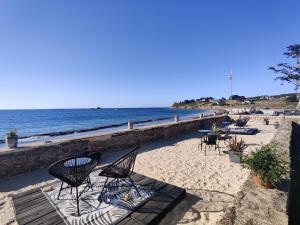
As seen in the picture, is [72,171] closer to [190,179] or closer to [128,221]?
[128,221]

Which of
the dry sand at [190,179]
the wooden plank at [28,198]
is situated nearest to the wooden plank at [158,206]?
the dry sand at [190,179]

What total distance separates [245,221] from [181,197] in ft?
4.56

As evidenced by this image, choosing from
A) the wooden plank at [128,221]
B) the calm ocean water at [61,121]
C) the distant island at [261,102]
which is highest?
the distant island at [261,102]

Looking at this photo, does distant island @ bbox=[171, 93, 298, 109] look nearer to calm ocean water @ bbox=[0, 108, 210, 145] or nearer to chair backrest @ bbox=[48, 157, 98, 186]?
calm ocean water @ bbox=[0, 108, 210, 145]

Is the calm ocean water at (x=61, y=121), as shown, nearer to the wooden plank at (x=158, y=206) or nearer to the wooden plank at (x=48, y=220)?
the wooden plank at (x=158, y=206)

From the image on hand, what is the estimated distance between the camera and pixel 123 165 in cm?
338

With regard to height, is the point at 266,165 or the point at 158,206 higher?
the point at 266,165

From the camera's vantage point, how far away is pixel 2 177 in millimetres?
4969

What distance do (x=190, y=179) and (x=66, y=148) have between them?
13.4 ft

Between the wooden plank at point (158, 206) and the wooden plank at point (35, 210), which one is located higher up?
the wooden plank at point (35, 210)

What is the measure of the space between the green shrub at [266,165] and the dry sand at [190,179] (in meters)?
0.76

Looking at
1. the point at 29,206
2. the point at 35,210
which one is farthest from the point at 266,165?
the point at 29,206

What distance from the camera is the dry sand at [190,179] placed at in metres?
3.06

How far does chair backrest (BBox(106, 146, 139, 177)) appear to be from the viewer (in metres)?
3.22
